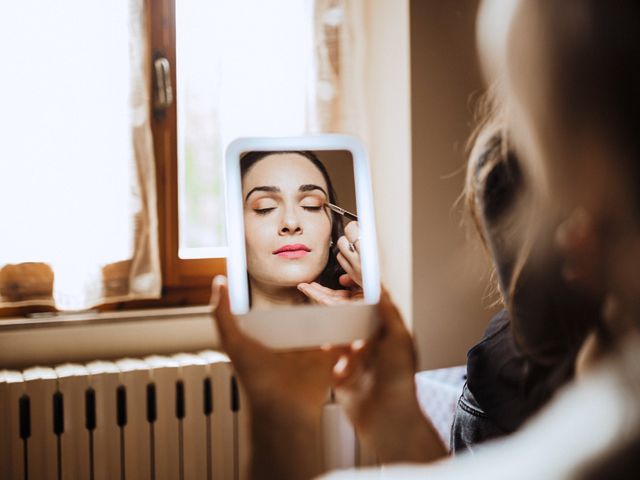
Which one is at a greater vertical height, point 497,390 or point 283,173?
point 283,173

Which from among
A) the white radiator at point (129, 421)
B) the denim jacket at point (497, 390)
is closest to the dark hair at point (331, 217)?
the denim jacket at point (497, 390)

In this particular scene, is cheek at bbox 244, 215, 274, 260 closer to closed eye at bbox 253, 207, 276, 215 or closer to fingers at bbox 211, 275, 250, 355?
closed eye at bbox 253, 207, 276, 215

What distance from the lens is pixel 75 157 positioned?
70.3 inches

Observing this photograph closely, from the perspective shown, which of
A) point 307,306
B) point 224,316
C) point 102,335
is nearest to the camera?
point 224,316

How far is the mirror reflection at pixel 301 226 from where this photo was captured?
0.79 meters

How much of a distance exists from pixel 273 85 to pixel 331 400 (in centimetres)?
96

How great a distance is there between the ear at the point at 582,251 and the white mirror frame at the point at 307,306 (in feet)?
1.06

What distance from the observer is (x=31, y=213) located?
175cm

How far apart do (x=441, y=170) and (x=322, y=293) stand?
1.38 metres

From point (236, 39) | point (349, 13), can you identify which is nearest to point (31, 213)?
point (236, 39)

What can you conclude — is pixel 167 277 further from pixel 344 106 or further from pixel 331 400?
pixel 344 106

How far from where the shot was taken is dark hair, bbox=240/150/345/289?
31.6 inches

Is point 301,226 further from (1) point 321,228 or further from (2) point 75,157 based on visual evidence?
(2) point 75,157

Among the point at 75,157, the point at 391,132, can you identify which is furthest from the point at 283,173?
the point at 391,132
